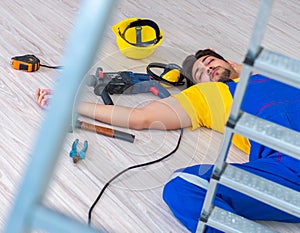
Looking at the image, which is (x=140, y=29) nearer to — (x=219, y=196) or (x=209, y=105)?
(x=209, y=105)

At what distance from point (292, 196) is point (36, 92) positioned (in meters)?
1.05

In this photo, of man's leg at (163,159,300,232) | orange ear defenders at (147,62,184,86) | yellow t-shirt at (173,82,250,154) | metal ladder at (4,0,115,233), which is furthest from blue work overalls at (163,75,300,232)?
metal ladder at (4,0,115,233)

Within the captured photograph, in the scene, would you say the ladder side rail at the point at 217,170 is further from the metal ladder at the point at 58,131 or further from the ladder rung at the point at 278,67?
the metal ladder at the point at 58,131

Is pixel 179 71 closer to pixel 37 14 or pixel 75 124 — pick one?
pixel 75 124

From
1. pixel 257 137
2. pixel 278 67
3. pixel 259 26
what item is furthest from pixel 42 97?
pixel 259 26

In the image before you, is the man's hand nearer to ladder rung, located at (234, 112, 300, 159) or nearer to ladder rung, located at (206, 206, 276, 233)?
ladder rung, located at (206, 206, 276, 233)

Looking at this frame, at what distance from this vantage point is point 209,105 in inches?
80.1

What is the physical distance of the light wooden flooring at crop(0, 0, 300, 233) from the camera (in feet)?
5.62

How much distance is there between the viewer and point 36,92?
206cm

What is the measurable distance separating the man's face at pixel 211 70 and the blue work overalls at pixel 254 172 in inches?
11.3

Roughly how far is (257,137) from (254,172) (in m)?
0.61

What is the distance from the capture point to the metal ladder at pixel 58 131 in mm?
633

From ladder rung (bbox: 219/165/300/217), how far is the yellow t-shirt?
2.31 ft

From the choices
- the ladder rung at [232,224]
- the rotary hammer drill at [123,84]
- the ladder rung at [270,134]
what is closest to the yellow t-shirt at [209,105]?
the rotary hammer drill at [123,84]
